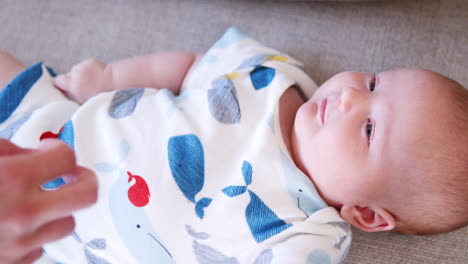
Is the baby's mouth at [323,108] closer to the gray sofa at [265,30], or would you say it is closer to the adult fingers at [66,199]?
the gray sofa at [265,30]

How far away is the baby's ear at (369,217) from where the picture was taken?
0.91 meters

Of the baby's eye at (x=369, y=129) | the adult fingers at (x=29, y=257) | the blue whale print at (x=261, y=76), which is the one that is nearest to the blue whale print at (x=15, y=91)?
the blue whale print at (x=261, y=76)

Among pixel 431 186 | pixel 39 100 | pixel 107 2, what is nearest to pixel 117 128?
pixel 39 100

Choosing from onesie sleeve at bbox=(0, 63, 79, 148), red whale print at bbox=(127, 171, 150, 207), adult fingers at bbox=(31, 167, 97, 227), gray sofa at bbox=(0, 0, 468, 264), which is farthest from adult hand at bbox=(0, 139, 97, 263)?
gray sofa at bbox=(0, 0, 468, 264)

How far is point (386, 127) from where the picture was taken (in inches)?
33.7

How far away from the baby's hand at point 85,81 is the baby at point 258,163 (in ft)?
0.28

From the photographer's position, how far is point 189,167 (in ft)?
3.10

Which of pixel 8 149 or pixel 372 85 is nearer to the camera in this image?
pixel 8 149

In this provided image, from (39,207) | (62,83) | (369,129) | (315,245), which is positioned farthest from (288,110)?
(39,207)

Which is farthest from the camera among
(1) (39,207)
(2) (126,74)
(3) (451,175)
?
(2) (126,74)

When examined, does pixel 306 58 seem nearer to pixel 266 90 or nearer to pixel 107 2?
pixel 266 90

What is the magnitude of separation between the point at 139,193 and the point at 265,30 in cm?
60

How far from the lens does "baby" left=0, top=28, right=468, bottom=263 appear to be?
33.4 inches

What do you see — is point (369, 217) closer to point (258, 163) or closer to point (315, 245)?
point (315, 245)
